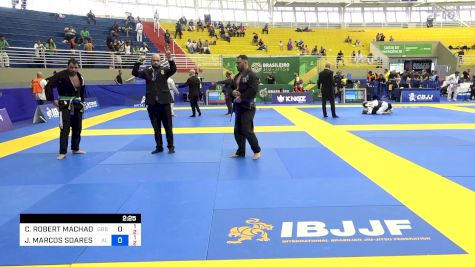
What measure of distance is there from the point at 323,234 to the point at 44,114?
13.4 metres

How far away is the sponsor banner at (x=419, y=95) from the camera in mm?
23077

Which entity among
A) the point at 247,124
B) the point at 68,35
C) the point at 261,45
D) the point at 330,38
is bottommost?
the point at 247,124

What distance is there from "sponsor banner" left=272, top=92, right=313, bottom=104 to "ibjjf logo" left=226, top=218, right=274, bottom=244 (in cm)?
1873

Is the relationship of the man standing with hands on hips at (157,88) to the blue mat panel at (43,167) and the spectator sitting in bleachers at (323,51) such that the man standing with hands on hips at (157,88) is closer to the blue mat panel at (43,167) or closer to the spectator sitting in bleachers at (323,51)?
the blue mat panel at (43,167)

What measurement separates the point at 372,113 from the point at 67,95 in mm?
11834

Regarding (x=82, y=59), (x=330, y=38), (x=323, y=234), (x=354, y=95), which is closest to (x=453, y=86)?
(x=354, y=95)

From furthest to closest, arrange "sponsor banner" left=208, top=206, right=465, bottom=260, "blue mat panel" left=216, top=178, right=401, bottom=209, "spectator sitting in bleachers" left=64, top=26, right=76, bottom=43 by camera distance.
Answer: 1. "spectator sitting in bleachers" left=64, top=26, right=76, bottom=43
2. "blue mat panel" left=216, top=178, right=401, bottom=209
3. "sponsor banner" left=208, top=206, right=465, bottom=260

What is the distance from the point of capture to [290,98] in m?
22.8

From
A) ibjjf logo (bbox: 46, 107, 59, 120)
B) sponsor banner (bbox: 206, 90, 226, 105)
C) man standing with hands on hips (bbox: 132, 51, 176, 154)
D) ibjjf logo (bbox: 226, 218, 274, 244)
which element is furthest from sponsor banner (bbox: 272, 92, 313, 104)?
ibjjf logo (bbox: 226, 218, 274, 244)

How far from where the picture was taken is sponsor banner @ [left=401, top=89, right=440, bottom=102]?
23.1 meters

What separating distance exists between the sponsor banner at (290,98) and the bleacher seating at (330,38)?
14.8m

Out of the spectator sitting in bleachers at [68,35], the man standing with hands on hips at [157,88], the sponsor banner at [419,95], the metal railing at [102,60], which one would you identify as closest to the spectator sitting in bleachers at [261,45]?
the metal railing at [102,60]

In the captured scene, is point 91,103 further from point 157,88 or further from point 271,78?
point 157,88

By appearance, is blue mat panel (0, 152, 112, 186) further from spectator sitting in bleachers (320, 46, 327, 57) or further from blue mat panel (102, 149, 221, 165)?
spectator sitting in bleachers (320, 46, 327, 57)
